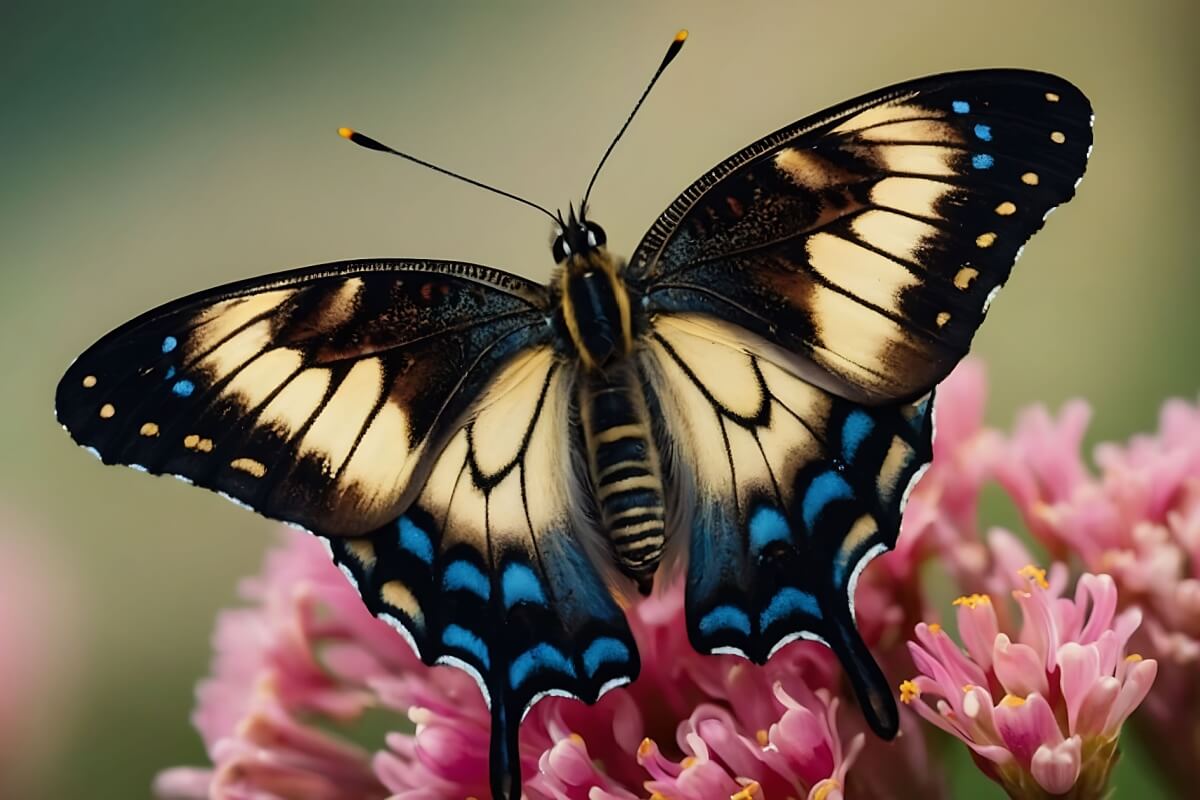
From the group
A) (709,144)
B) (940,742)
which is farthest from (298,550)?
(709,144)

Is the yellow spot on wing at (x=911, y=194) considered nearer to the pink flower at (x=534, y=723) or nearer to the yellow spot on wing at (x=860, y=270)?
the yellow spot on wing at (x=860, y=270)

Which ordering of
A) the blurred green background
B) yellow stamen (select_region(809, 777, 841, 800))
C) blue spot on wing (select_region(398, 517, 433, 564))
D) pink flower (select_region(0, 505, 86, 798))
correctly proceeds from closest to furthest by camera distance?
yellow stamen (select_region(809, 777, 841, 800))
blue spot on wing (select_region(398, 517, 433, 564))
pink flower (select_region(0, 505, 86, 798))
the blurred green background

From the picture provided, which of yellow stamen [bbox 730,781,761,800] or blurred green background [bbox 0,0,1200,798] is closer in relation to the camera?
yellow stamen [bbox 730,781,761,800]

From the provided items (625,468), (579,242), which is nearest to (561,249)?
(579,242)

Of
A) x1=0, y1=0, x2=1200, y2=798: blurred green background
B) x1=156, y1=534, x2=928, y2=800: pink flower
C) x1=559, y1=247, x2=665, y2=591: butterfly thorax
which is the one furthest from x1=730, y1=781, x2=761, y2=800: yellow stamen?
x1=0, y1=0, x2=1200, y2=798: blurred green background

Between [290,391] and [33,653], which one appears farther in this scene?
[33,653]

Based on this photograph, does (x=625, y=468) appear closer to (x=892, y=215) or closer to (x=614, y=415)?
(x=614, y=415)

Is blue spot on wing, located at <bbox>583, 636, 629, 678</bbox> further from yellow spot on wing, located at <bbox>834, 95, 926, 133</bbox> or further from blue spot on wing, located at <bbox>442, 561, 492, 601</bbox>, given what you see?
yellow spot on wing, located at <bbox>834, 95, 926, 133</bbox>

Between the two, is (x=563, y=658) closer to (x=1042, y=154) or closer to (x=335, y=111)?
(x=1042, y=154)
